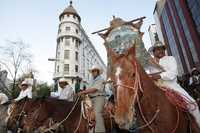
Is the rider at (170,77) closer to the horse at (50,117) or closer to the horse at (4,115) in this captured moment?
the horse at (50,117)

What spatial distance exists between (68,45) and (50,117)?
4007cm

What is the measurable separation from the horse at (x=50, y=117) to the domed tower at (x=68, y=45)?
35076mm

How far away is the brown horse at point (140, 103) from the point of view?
2229mm

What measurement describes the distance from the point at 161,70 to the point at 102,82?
1.87 meters

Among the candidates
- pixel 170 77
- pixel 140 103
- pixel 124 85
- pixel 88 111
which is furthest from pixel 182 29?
pixel 124 85

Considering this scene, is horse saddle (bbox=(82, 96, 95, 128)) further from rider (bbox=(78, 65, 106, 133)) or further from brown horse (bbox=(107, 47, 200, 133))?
brown horse (bbox=(107, 47, 200, 133))

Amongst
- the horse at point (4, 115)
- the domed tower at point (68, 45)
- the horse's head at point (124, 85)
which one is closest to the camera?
the horse's head at point (124, 85)

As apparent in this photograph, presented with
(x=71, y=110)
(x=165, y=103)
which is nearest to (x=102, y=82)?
(x=71, y=110)

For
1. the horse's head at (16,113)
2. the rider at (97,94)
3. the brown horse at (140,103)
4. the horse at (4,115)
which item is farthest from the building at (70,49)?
the brown horse at (140,103)

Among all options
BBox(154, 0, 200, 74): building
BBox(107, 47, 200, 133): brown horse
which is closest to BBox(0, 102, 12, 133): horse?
BBox(107, 47, 200, 133): brown horse

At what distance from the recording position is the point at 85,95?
16.4 feet

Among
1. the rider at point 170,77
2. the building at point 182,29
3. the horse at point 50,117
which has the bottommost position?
the horse at point 50,117

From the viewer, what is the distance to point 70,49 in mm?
43438

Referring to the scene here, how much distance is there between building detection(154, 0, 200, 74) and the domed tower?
74.7ft
